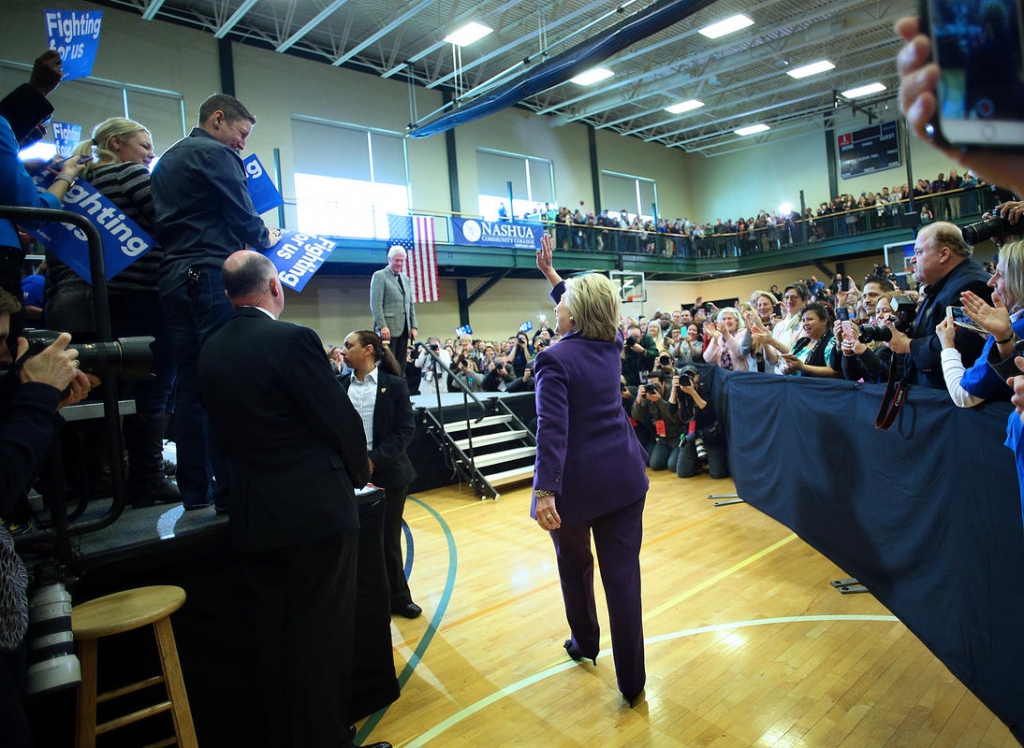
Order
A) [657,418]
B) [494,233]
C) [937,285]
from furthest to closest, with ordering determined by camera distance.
A: [494,233]
[657,418]
[937,285]

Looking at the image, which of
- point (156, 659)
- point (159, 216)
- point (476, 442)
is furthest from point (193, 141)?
point (476, 442)

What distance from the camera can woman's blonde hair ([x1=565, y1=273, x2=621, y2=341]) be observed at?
2.61 metres

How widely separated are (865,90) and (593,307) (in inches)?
759

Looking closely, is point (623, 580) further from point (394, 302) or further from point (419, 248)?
point (419, 248)

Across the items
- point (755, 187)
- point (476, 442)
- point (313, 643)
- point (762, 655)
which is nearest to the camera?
point (313, 643)

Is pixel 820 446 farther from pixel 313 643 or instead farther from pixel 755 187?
pixel 755 187

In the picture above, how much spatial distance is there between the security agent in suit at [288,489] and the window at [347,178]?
38.2ft

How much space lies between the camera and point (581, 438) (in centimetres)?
255

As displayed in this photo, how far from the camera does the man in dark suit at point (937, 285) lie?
2.70m

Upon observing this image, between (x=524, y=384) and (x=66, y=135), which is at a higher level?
(x=66, y=135)

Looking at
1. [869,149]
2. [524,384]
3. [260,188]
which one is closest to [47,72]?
[260,188]

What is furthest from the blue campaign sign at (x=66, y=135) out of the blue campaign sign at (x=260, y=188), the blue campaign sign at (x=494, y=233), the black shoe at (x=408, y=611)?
the blue campaign sign at (x=494, y=233)

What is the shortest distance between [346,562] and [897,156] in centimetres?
2182

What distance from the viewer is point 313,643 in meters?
2.02
